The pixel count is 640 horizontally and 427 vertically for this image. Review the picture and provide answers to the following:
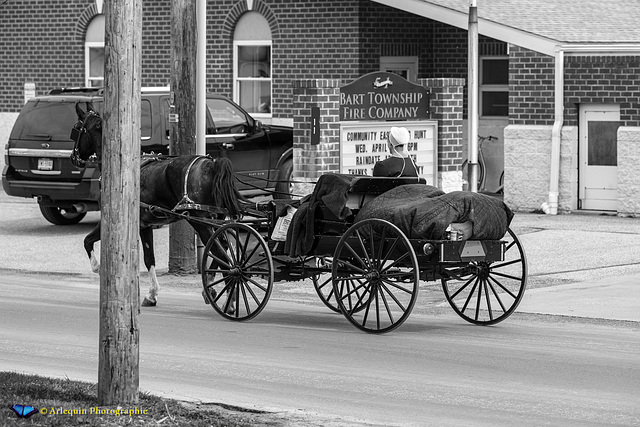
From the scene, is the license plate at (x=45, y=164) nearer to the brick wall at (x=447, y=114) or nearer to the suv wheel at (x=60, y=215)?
the suv wheel at (x=60, y=215)

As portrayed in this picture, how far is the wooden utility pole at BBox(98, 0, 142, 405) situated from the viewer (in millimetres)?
7715

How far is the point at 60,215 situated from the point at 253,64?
670cm

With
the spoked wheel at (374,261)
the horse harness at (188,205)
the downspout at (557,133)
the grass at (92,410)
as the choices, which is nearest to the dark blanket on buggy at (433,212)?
the spoked wheel at (374,261)

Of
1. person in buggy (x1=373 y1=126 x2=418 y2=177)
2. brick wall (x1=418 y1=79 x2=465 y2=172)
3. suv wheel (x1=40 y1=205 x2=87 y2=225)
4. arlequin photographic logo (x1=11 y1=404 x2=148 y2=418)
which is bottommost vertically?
arlequin photographic logo (x1=11 y1=404 x2=148 y2=418)

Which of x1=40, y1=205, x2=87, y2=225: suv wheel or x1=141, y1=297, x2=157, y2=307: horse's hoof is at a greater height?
x1=40, y1=205, x2=87, y2=225: suv wheel

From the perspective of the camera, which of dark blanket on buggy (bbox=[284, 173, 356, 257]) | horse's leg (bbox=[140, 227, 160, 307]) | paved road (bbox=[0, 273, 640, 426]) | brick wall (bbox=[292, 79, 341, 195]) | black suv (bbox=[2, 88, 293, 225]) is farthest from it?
black suv (bbox=[2, 88, 293, 225])

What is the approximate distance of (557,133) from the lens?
21.2m

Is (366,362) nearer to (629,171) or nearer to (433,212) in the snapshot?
(433,212)

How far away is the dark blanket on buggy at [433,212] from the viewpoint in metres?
11.0

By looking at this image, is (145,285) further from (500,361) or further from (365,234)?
(500,361)

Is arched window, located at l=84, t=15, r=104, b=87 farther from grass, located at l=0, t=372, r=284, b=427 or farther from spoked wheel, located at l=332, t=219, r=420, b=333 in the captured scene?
grass, located at l=0, t=372, r=284, b=427

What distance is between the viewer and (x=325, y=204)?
1147 centimetres

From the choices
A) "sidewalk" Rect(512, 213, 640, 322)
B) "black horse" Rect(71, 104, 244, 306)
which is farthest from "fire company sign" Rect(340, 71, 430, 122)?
"black horse" Rect(71, 104, 244, 306)

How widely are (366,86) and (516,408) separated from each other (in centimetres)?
920
